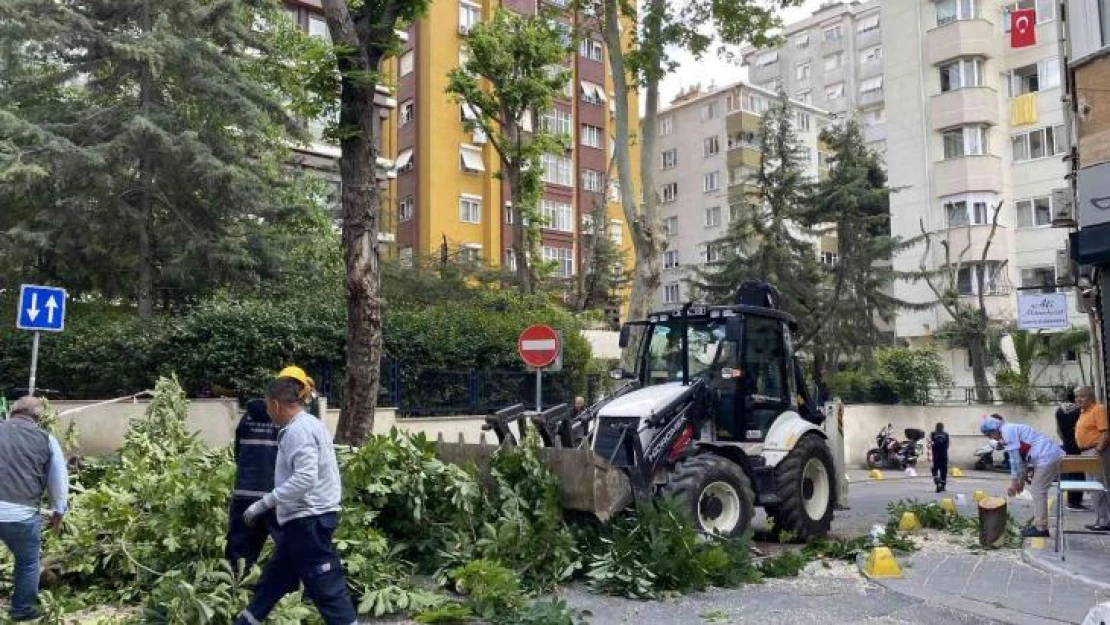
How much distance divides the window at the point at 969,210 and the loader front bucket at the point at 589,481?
3045cm

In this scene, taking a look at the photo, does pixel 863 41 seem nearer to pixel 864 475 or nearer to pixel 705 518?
pixel 864 475

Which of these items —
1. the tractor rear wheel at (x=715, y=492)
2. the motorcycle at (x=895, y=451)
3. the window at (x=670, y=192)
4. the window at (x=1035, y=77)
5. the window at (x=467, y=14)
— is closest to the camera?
the tractor rear wheel at (x=715, y=492)

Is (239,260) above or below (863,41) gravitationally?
below

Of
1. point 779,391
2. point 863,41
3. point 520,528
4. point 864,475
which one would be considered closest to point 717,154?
point 863,41

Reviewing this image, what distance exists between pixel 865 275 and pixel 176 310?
75.3 feet

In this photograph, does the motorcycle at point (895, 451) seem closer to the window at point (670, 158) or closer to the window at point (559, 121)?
the window at point (559, 121)

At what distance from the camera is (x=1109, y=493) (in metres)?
11.6

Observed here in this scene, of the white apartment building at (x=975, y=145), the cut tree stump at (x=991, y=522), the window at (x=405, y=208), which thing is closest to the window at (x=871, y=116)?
the white apartment building at (x=975, y=145)

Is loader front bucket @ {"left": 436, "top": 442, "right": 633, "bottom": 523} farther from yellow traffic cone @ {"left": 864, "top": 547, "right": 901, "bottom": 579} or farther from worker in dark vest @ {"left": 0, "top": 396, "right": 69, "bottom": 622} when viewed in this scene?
worker in dark vest @ {"left": 0, "top": 396, "right": 69, "bottom": 622}

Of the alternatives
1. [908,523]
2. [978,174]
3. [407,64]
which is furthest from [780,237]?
[908,523]

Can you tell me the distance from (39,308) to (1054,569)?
12.3 m

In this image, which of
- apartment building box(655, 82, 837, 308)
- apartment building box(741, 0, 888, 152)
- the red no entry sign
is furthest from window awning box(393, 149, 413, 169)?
the red no entry sign

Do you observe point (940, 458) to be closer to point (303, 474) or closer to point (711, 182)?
point (303, 474)

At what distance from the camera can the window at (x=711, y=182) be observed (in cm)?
5778
